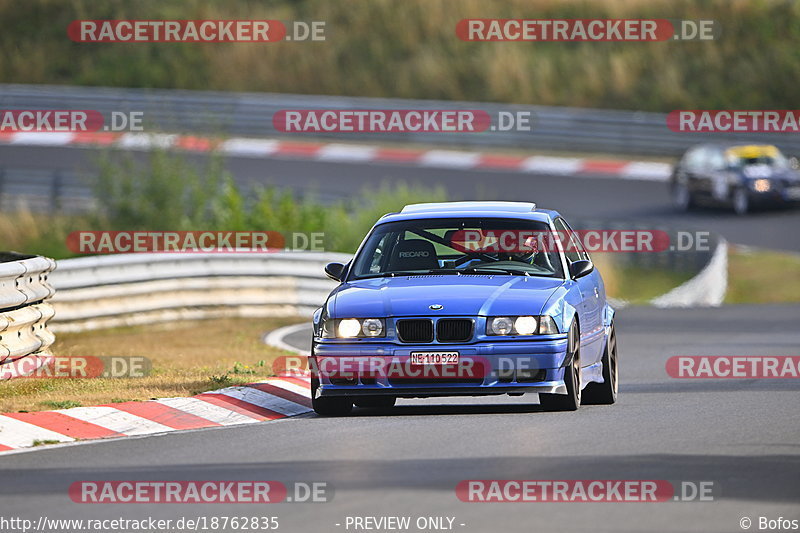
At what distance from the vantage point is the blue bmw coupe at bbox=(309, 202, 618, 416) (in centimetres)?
1177

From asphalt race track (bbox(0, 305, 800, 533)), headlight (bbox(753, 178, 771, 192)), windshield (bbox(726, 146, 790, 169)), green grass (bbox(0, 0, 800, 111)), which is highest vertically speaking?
green grass (bbox(0, 0, 800, 111))

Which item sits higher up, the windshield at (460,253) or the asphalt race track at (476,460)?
the windshield at (460,253)

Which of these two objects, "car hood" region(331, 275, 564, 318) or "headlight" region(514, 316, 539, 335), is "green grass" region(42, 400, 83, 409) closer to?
"car hood" region(331, 275, 564, 318)

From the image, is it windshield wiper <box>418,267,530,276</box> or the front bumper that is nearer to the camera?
the front bumper

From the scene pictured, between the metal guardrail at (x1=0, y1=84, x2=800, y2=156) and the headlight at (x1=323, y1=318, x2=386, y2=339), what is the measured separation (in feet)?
89.3

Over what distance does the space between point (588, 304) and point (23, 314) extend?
14.5ft

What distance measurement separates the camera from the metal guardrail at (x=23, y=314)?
1315cm

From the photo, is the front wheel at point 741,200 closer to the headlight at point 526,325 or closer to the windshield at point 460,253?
the windshield at point 460,253

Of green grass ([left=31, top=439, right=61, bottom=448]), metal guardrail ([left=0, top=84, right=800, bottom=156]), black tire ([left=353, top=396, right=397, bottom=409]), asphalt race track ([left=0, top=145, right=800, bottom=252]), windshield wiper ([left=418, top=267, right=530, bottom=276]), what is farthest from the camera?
metal guardrail ([left=0, top=84, right=800, bottom=156])

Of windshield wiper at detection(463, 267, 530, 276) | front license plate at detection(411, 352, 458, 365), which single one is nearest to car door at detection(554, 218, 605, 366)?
windshield wiper at detection(463, 267, 530, 276)

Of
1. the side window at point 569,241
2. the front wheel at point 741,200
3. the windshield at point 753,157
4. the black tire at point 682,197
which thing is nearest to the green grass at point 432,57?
the black tire at point 682,197

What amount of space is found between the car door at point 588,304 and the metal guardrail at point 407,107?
84.0 ft

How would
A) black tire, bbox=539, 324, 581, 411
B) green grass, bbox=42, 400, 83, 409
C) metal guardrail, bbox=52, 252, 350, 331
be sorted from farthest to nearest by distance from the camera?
metal guardrail, bbox=52, 252, 350, 331 → green grass, bbox=42, 400, 83, 409 → black tire, bbox=539, 324, 581, 411

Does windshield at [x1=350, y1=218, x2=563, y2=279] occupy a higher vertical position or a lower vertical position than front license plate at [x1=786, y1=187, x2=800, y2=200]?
lower
